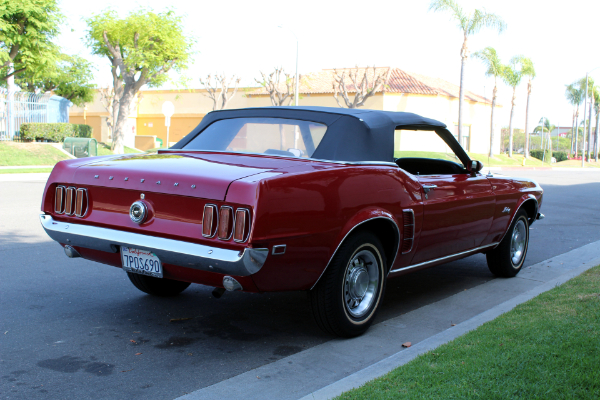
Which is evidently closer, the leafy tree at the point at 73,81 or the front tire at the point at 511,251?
the front tire at the point at 511,251

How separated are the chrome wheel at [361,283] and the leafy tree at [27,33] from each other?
26551 millimetres

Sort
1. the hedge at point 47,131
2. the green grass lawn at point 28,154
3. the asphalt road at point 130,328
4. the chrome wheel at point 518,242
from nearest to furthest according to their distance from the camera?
the asphalt road at point 130,328 < the chrome wheel at point 518,242 < the green grass lawn at point 28,154 < the hedge at point 47,131

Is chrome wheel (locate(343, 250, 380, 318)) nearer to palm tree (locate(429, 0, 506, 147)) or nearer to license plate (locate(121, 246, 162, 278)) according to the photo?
license plate (locate(121, 246, 162, 278))

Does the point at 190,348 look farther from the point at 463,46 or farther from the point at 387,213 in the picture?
the point at 463,46

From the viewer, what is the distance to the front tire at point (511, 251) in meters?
6.25

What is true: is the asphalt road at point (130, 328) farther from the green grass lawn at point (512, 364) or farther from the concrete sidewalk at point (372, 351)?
the green grass lawn at point (512, 364)

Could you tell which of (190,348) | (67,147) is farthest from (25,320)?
(67,147)

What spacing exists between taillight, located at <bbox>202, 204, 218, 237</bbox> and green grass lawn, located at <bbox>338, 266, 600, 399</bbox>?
1.18 m

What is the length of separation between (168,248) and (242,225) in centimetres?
53

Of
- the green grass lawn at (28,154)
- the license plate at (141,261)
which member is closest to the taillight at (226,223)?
the license plate at (141,261)

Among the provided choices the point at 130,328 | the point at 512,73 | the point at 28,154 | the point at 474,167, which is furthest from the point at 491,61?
the point at 130,328

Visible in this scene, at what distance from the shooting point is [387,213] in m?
4.25

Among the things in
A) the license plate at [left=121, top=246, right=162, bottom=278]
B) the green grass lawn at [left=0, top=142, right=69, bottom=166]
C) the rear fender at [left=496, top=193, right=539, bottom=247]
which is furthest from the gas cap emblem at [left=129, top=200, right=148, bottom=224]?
the green grass lawn at [left=0, top=142, right=69, bottom=166]

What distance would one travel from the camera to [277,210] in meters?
3.46
